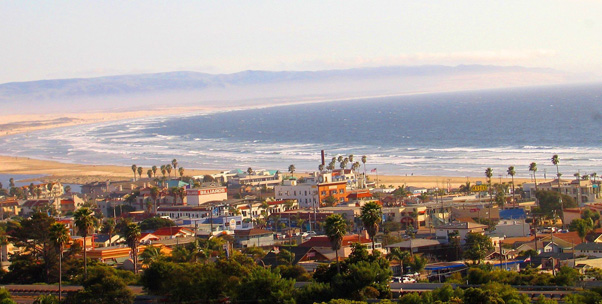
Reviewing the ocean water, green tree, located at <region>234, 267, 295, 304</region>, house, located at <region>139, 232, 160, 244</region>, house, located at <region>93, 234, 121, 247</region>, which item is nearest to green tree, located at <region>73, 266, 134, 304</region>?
green tree, located at <region>234, 267, 295, 304</region>

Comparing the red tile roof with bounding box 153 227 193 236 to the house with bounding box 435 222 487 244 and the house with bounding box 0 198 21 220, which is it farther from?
the house with bounding box 0 198 21 220

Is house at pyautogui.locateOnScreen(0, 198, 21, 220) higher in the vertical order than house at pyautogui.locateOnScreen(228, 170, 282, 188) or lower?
lower

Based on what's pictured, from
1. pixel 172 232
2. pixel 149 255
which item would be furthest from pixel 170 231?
pixel 149 255

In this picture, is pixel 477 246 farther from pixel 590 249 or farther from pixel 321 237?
pixel 321 237

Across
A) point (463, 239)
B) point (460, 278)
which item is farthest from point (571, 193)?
point (460, 278)

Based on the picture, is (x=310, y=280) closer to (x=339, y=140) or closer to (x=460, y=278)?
(x=460, y=278)

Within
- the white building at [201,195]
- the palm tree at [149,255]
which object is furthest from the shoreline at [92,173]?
the palm tree at [149,255]
